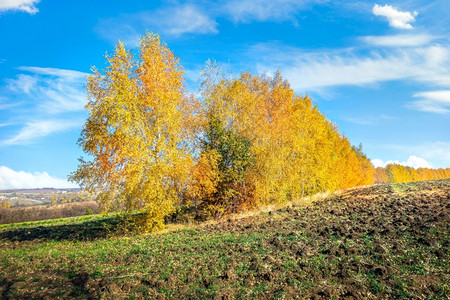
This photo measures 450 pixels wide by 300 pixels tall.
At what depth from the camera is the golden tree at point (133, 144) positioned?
1867cm

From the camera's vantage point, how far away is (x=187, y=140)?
23.4 meters

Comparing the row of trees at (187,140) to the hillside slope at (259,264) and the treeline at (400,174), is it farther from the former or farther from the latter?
the treeline at (400,174)

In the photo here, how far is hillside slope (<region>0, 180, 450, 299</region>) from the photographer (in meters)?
8.05

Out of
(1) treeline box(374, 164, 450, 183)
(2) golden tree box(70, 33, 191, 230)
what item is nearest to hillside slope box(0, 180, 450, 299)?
(2) golden tree box(70, 33, 191, 230)

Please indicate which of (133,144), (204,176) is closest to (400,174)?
(204,176)

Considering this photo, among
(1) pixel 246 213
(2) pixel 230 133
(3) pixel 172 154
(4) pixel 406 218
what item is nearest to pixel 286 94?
(2) pixel 230 133

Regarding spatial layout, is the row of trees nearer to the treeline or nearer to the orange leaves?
the orange leaves

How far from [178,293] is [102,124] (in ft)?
46.1

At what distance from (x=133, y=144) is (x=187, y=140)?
18.1ft

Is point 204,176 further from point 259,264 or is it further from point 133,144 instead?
point 259,264

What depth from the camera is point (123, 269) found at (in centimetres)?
1080

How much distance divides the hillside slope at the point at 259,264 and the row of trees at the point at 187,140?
4102mm

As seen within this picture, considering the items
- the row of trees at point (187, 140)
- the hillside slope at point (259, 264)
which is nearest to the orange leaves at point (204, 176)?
the row of trees at point (187, 140)

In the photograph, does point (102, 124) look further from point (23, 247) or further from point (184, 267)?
point (184, 267)
